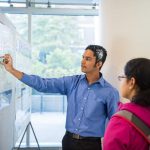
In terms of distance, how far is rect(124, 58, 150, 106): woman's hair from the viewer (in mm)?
1187

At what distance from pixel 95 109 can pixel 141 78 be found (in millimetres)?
1120

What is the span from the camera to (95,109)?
228 centimetres

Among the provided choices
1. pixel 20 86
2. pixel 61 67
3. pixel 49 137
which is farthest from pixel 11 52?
pixel 49 137

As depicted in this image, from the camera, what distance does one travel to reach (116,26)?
2510 millimetres

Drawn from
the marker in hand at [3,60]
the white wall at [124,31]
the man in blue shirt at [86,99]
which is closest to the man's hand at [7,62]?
the marker in hand at [3,60]

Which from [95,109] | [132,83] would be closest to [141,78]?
[132,83]

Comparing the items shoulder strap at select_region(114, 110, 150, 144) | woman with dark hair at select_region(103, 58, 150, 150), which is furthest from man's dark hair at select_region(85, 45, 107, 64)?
shoulder strap at select_region(114, 110, 150, 144)

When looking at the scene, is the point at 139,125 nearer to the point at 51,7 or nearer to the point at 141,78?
the point at 141,78

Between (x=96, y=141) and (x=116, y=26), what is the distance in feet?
3.50

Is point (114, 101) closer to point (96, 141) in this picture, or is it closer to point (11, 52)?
point (96, 141)

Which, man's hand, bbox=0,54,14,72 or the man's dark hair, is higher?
the man's dark hair

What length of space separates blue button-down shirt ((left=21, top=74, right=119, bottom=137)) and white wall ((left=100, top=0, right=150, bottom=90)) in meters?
0.32

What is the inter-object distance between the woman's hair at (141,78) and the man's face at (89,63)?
1.09 metres

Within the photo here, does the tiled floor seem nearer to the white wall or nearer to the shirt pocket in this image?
the white wall
